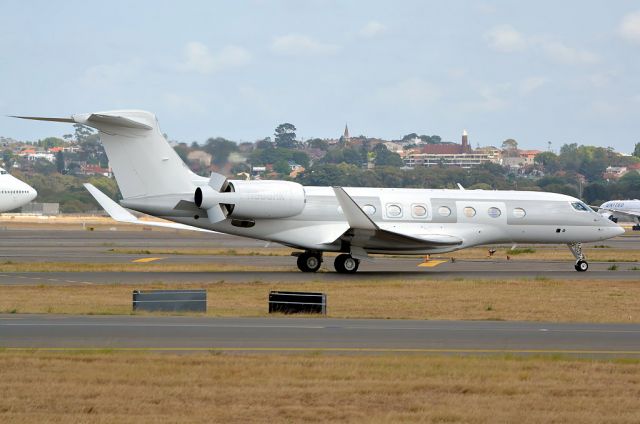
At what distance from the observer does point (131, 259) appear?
43.4 m

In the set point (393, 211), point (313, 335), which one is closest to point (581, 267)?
point (393, 211)

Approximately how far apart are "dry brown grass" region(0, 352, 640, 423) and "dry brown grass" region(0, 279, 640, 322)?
7.47m

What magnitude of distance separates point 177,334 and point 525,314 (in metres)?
8.67

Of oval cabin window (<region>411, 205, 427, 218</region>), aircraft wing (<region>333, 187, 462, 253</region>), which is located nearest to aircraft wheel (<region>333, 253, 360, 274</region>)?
aircraft wing (<region>333, 187, 462, 253</region>)

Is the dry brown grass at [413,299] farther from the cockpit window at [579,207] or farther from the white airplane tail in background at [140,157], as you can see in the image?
the cockpit window at [579,207]

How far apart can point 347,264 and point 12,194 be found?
42.4m

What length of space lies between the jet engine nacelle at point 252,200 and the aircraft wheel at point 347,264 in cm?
219

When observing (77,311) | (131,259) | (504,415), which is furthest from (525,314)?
(131,259)

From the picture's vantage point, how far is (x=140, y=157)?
33719 millimetres

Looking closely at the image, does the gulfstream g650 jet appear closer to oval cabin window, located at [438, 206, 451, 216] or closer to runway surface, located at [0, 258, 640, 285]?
oval cabin window, located at [438, 206, 451, 216]

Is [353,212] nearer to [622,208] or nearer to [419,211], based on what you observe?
[419,211]

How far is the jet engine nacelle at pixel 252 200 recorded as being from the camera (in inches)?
1325

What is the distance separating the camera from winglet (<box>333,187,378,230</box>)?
1332 inches

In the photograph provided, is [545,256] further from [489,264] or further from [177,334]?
[177,334]
